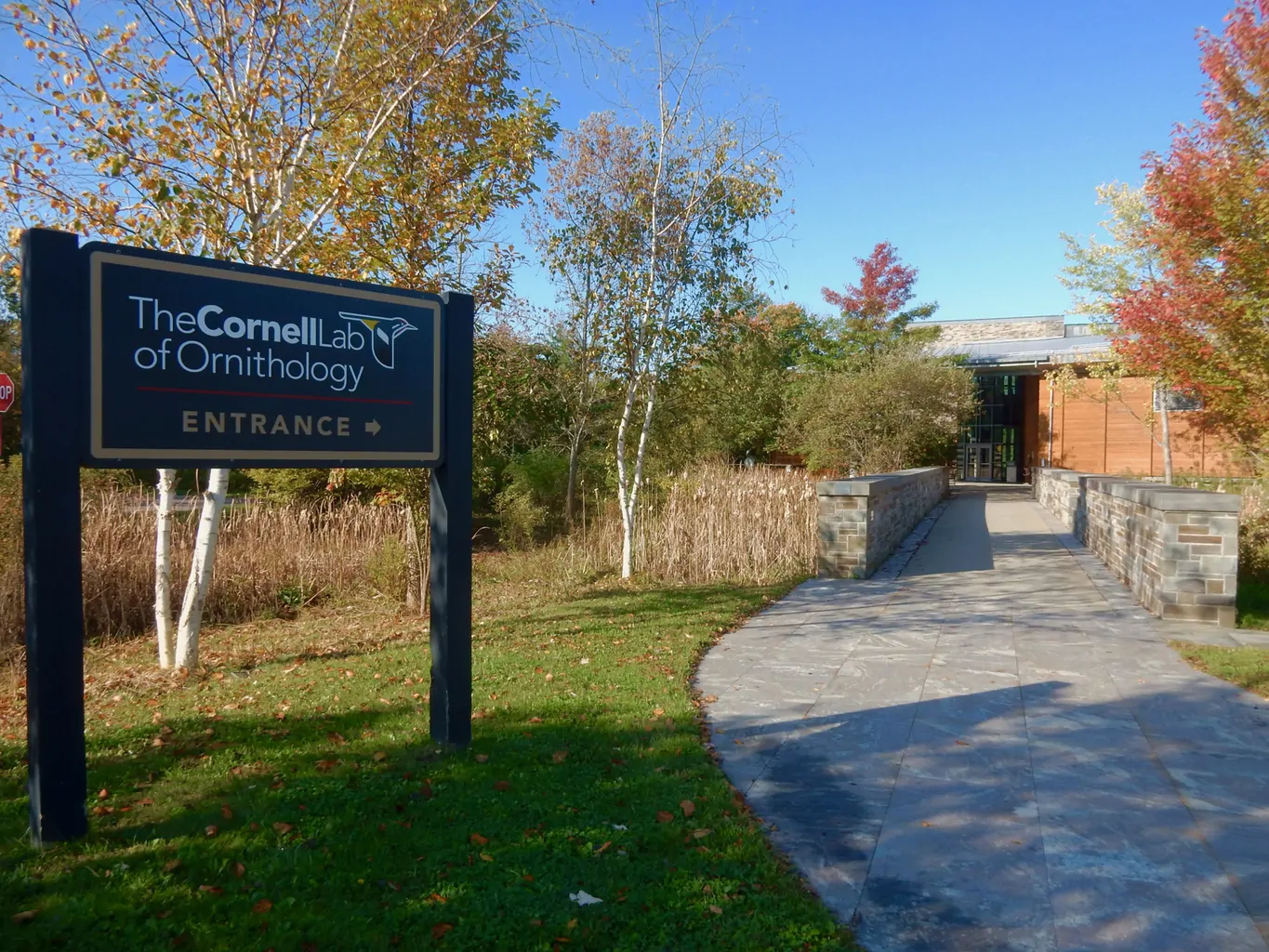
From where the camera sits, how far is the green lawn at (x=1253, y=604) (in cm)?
795

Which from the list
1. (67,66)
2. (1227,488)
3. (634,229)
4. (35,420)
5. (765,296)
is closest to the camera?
(35,420)

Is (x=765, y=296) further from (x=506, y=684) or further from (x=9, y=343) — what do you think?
(x=9, y=343)

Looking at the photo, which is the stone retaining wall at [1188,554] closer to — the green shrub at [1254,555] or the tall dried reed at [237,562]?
the green shrub at [1254,555]

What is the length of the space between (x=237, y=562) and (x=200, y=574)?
12.0 feet

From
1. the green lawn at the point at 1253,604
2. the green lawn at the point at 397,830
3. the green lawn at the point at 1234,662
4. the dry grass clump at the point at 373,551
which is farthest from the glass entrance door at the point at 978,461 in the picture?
the green lawn at the point at 397,830

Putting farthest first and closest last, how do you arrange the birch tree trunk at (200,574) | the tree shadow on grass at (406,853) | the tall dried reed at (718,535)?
the tall dried reed at (718,535), the birch tree trunk at (200,574), the tree shadow on grass at (406,853)

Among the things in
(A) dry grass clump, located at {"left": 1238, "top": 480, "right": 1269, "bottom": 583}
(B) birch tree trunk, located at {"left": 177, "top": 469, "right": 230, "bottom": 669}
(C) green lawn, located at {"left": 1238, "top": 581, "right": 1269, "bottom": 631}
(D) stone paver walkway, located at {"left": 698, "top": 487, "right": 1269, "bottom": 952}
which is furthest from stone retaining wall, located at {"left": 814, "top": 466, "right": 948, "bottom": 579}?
(B) birch tree trunk, located at {"left": 177, "top": 469, "right": 230, "bottom": 669}

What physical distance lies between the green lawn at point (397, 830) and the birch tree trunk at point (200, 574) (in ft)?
1.82

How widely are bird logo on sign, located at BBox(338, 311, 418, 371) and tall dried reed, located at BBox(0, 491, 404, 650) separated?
5.20 meters

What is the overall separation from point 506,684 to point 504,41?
5802 mm

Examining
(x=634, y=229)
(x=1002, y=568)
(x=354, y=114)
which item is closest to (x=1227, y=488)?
(x=1002, y=568)

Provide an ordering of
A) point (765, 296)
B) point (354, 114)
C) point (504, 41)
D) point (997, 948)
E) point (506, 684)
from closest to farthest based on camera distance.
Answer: point (997, 948), point (506, 684), point (354, 114), point (504, 41), point (765, 296)

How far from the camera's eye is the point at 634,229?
1127 centimetres

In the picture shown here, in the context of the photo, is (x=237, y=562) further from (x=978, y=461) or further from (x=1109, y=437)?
(x=978, y=461)
